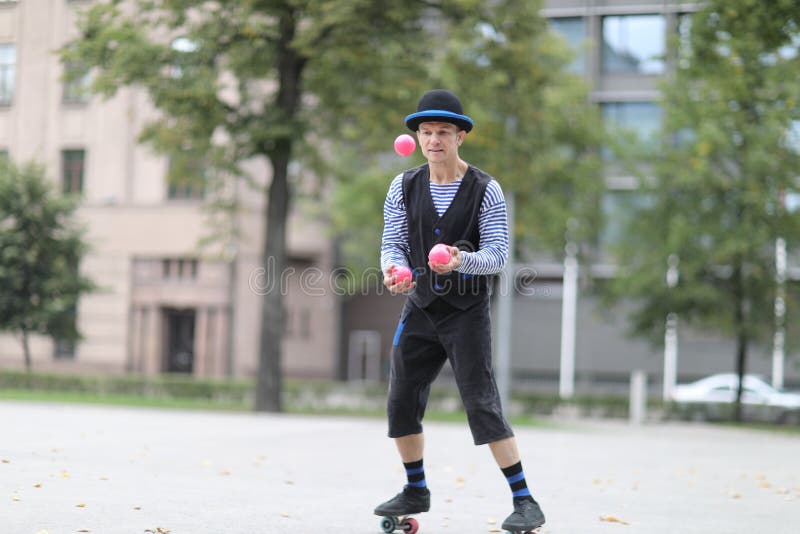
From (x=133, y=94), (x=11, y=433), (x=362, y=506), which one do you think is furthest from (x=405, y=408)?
(x=133, y=94)

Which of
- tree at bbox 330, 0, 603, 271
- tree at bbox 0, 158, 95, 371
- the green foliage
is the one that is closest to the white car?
the green foliage

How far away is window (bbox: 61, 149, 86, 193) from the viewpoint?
38469 mm

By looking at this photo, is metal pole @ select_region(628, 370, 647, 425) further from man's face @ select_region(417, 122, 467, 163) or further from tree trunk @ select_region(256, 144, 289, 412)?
man's face @ select_region(417, 122, 467, 163)

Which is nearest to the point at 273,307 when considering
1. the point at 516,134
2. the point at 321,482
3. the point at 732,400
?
the point at 516,134

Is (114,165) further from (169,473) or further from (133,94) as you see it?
(169,473)

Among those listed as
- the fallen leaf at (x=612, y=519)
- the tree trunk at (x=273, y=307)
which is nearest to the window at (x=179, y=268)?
the tree trunk at (x=273, y=307)

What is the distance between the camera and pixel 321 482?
27.2 ft

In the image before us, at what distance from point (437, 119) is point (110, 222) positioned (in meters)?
34.3

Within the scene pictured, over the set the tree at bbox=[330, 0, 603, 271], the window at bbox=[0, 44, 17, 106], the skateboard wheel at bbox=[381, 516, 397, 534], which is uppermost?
the window at bbox=[0, 44, 17, 106]

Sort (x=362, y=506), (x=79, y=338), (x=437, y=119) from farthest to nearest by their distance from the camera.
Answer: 1. (x=79, y=338)
2. (x=362, y=506)
3. (x=437, y=119)

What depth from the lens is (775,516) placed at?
708cm

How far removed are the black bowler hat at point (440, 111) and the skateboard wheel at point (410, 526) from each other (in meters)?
2.04

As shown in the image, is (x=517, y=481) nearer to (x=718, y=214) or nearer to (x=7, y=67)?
(x=718, y=214)

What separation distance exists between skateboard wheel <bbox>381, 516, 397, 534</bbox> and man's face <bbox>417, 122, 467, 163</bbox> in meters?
1.86
